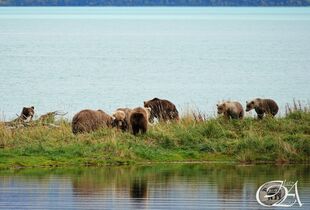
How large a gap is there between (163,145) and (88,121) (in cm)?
232

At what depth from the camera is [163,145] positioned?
1029 inches

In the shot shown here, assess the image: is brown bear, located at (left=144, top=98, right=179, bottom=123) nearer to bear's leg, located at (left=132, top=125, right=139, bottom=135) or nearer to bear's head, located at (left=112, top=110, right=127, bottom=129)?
bear's head, located at (left=112, top=110, right=127, bottom=129)

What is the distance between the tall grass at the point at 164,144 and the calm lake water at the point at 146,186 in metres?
0.58

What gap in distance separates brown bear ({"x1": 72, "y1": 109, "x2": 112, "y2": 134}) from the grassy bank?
26 centimetres

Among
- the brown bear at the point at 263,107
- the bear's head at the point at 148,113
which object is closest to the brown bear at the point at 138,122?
the bear's head at the point at 148,113

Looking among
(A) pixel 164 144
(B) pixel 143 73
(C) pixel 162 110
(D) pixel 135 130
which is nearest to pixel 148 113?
(D) pixel 135 130

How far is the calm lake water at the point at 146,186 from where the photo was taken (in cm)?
2002

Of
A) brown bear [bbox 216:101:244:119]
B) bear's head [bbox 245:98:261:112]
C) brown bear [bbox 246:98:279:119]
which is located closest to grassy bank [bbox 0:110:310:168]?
brown bear [bbox 216:101:244:119]

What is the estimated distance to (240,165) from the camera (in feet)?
82.4

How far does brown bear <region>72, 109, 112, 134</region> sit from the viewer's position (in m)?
27.2

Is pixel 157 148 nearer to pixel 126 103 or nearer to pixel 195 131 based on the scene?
pixel 195 131

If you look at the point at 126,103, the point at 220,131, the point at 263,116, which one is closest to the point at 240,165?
the point at 220,131

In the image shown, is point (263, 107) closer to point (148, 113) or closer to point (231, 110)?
point (231, 110)

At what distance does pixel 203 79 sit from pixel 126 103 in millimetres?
19235
